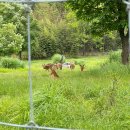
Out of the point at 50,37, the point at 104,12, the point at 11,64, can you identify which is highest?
the point at 104,12

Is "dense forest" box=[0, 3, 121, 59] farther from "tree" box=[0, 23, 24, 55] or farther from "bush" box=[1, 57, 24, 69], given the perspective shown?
"bush" box=[1, 57, 24, 69]

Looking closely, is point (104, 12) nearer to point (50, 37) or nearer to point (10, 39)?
point (10, 39)

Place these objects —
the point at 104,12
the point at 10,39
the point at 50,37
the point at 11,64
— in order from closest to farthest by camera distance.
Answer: the point at 104,12
the point at 11,64
the point at 10,39
the point at 50,37

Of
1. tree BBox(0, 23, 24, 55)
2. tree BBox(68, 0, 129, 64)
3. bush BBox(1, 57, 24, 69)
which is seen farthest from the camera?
tree BBox(0, 23, 24, 55)

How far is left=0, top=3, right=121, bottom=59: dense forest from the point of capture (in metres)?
21.9

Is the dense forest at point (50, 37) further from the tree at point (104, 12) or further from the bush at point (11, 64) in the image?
the tree at point (104, 12)

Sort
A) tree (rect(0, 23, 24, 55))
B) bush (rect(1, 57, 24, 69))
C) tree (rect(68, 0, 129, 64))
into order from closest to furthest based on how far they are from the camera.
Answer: tree (rect(68, 0, 129, 64))
bush (rect(1, 57, 24, 69))
tree (rect(0, 23, 24, 55))

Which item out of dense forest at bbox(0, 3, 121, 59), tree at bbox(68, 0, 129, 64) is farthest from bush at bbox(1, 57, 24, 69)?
tree at bbox(68, 0, 129, 64)

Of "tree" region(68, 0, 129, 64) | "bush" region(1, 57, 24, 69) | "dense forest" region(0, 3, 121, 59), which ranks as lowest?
"bush" region(1, 57, 24, 69)

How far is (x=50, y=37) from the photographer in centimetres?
2458

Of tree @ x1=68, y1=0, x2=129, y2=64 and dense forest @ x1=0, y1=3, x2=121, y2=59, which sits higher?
tree @ x1=68, y1=0, x2=129, y2=64

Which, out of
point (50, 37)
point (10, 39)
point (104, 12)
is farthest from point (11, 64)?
point (104, 12)

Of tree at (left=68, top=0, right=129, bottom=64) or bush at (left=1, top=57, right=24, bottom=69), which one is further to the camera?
bush at (left=1, top=57, right=24, bottom=69)

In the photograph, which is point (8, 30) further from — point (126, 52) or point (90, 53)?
point (126, 52)
